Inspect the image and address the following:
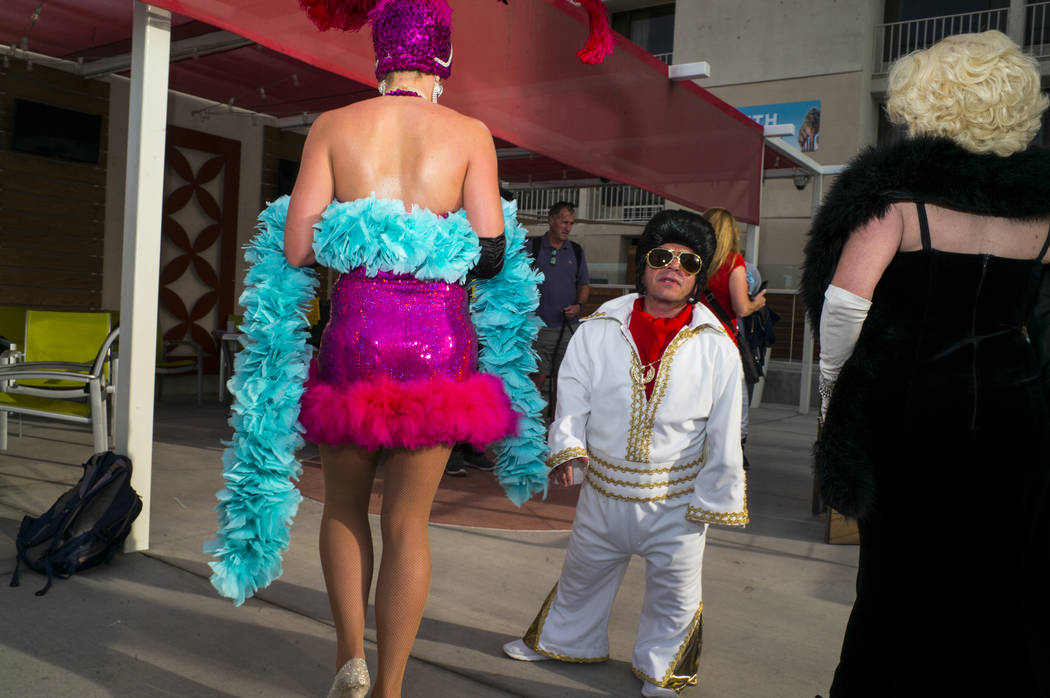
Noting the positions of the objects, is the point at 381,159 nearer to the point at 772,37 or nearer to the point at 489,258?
the point at 489,258

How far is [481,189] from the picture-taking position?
206 centimetres

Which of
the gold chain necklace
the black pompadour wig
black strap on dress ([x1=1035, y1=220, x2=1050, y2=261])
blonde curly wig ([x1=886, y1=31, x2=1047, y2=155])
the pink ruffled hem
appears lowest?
the pink ruffled hem

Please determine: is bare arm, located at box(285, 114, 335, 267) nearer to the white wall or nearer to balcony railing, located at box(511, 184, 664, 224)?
the white wall

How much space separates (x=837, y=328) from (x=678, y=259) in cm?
87

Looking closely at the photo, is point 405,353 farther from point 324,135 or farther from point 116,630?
point 116,630

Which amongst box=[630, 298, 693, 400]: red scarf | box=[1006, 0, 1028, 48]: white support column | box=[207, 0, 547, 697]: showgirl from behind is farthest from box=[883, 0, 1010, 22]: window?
box=[207, 0, 547, 697]: showgirl from behind

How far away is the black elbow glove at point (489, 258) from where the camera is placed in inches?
81.8

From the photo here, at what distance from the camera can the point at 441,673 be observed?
2.55m

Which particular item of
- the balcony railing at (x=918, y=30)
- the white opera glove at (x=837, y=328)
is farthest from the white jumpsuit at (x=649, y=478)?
the balcony railing at (x=918, y=30)

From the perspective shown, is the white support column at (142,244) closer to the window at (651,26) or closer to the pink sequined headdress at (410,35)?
the pink sequined headdress at (410,35)

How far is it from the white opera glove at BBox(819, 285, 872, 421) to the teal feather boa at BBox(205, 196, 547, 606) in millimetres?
726

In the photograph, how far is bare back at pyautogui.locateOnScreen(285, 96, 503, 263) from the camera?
6.50 feet

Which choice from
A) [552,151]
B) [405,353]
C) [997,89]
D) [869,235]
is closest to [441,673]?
[405,353]

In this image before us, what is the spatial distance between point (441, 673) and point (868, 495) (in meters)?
1.38
